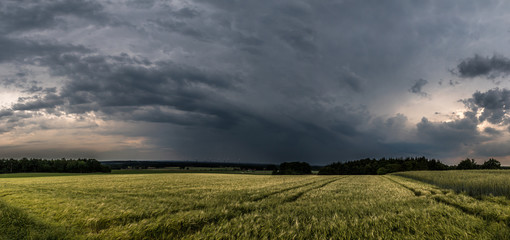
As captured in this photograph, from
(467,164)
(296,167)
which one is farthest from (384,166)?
(296,167)

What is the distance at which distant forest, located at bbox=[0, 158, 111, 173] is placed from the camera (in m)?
109

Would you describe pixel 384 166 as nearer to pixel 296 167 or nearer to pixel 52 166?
pixel 296 167

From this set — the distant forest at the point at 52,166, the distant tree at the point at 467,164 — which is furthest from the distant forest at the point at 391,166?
the distant forest at the point at 52,166

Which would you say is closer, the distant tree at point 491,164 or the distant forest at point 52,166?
the distant tree at point 491,164

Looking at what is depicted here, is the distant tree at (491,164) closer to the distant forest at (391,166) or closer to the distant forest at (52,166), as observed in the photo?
the distant forest at (391,166)

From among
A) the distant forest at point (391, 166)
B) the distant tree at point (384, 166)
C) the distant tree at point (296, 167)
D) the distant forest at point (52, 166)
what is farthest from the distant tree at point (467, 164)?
the distant forest at point (52, 166)

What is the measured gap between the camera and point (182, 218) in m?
6.24

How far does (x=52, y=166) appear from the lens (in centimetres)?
11106

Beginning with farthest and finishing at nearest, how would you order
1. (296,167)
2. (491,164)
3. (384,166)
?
(296,167) → (384,166) → (491,164)

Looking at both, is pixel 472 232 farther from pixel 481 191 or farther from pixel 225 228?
pixel 481 191


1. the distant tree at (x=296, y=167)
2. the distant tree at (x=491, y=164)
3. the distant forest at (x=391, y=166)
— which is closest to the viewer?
the distant tree at (x=491, y=164)

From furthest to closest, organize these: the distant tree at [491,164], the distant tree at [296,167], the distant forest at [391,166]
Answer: the distant tree at [296,167], the distant forest at [391,166], the distant tree at [491,164]

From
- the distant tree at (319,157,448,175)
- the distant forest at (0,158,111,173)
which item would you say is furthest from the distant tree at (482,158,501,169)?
the distant forest at (0,158,111,173)

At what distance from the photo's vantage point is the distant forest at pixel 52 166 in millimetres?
108625
